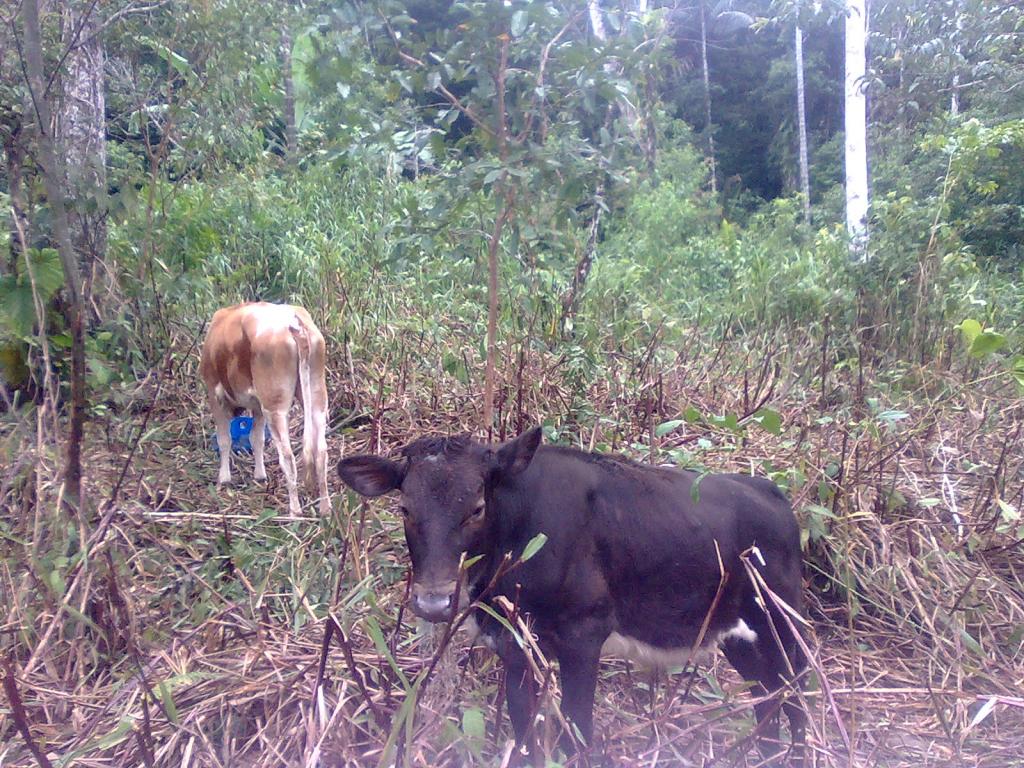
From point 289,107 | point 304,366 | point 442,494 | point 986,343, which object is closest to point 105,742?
point 442,494

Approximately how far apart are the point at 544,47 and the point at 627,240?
28.5 ft

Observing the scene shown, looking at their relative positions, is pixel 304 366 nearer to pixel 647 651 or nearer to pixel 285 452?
pixel 285 452

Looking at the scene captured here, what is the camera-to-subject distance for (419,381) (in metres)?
6.59

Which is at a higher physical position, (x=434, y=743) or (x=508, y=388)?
(x=508, y=388)

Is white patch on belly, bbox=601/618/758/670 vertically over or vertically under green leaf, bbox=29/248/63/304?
under

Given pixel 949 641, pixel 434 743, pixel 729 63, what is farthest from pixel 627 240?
pixel 729 63

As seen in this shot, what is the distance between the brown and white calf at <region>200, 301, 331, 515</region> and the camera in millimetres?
5789

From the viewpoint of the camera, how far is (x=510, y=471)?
3.26 metres

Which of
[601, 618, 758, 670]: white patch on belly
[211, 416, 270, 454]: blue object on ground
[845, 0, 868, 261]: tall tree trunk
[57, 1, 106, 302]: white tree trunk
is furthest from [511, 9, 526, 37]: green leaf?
[845, 0, 868, 261]: tall tree trunk

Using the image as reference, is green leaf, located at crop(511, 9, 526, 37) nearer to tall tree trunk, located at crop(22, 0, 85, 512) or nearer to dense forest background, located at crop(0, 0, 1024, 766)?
dense forest background, located at crop(0, 0, 1024, 766)

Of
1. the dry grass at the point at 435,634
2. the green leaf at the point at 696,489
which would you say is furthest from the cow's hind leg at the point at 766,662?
the green leaf at the point at 696,489

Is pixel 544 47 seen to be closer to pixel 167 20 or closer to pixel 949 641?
pixel 949 641

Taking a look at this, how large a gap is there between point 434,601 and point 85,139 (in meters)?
5.31

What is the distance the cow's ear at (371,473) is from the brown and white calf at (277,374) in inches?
93.2
